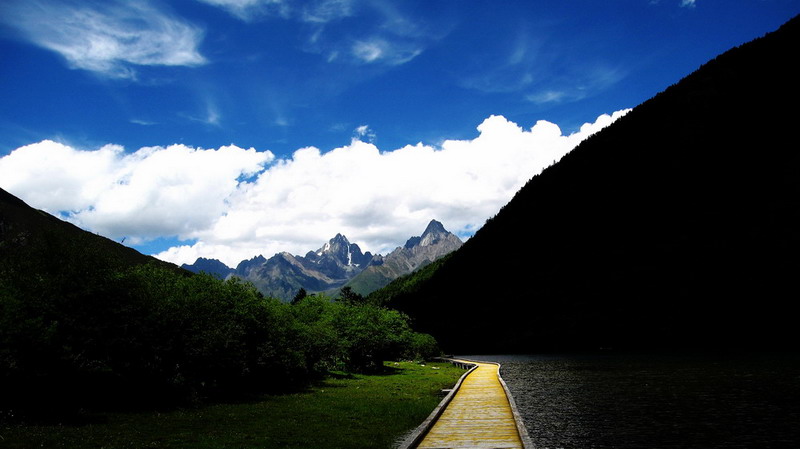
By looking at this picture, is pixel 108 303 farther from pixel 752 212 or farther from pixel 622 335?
pixel 752 212

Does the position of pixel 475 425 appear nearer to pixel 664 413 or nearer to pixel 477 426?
pixel 477 426

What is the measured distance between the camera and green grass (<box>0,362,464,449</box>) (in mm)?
20438

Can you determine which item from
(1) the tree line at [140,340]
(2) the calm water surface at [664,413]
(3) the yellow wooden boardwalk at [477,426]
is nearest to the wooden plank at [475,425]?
(3) the yellow wooden boardwalk at [477,426]

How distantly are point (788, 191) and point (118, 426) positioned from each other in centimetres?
21397

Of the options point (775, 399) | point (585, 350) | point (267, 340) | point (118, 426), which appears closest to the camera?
point (118, 426)

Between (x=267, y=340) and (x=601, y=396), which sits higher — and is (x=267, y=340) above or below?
above

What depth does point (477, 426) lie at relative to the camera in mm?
21422

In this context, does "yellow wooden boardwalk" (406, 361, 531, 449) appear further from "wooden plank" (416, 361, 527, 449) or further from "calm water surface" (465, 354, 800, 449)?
"calm water surface" (465, 354, 800, 449)

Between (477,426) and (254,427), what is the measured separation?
10670 mm

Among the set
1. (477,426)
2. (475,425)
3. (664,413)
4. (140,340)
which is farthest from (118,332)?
(664,413)

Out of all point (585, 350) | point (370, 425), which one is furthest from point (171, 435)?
Answer: point (585, 350)

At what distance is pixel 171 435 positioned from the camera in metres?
22.0

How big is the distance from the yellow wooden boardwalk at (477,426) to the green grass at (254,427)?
188 cm

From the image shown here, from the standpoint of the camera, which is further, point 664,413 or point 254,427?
point 664,413
